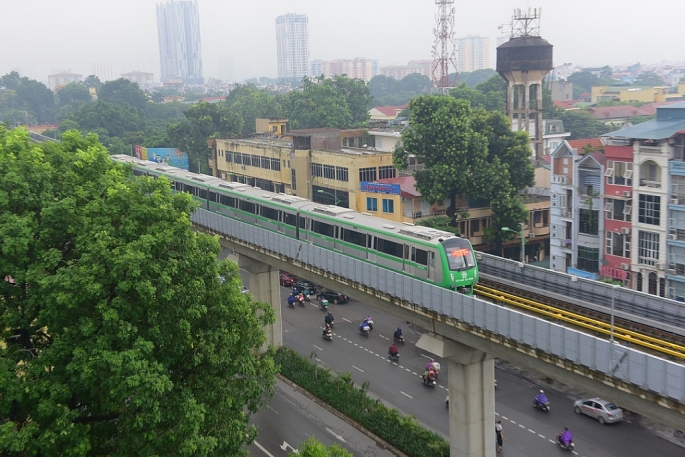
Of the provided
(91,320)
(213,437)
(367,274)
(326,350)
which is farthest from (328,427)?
(91,320)

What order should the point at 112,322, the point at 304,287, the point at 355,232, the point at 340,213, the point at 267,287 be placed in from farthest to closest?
the point at 304,287
the point at 267,287
the point at 340,213
the point at 355,232
the point at 112,322

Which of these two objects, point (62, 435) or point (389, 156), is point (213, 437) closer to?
point (62, 435)

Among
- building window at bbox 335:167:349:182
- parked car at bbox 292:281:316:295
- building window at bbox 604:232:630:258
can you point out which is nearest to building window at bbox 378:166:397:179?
building window at bbox 335:167:349:182

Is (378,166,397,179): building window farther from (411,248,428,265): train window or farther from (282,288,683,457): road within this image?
(411,248,428,265): train window

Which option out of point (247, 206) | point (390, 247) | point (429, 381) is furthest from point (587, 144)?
point (390, 247)

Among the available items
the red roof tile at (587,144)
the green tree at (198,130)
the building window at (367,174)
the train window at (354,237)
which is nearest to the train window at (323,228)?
the train window at (354,237)

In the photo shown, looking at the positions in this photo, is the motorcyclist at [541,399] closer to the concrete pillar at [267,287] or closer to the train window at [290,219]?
the concrete pillar at [267,287]

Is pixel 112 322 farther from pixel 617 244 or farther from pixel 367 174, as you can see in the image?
pixel 367 174

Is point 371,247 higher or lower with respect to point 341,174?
lower

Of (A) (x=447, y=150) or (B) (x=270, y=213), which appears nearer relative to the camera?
(B) (x=270, y=213)
